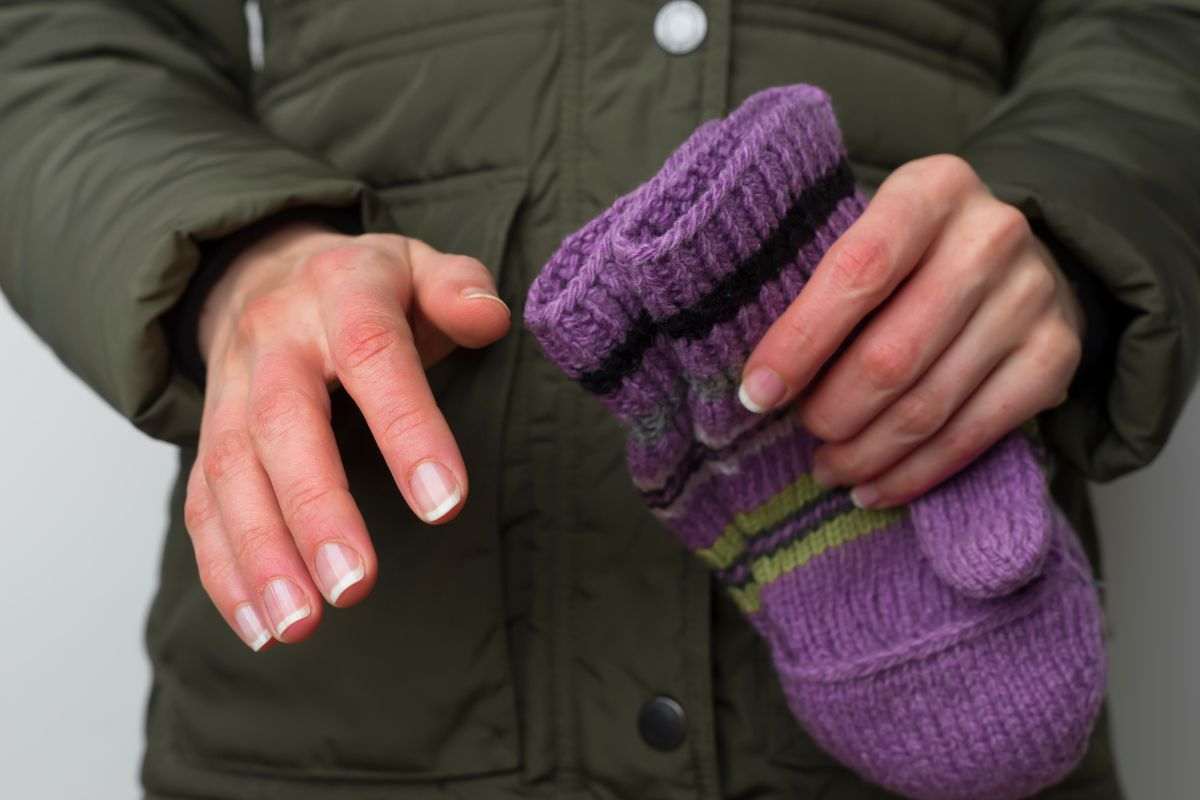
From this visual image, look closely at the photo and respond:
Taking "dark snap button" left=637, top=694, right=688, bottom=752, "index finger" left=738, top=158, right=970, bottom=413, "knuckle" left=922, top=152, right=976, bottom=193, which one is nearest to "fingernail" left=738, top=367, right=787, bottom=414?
"index finger" left=738, top=158, right=970, bottom=413

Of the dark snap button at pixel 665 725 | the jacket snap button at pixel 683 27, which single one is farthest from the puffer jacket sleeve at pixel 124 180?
the dark snap button at pixel 665 725

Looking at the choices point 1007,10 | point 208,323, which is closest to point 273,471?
point 208,323

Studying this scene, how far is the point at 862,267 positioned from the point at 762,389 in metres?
0.07

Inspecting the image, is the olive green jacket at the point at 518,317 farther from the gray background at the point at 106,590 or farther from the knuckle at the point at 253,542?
the gray background at the point at 106,590

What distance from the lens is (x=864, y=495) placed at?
22.0 inches

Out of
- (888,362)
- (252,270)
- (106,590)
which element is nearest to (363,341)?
(252,270)

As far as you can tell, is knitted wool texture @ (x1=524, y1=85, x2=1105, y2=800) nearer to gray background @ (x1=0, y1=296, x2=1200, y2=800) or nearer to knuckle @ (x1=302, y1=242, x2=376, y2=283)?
knuckle @ (x1=302, y1=242, x2=376, y2=283)

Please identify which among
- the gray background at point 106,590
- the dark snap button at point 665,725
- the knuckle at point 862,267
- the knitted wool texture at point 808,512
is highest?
the knuckle at point 862,267

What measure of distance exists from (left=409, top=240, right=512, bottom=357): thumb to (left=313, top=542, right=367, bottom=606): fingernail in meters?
0.12

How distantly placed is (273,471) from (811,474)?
0.92 feet

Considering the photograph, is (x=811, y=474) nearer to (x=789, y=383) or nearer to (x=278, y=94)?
(x=789, y=383)

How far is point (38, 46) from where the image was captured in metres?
0.68

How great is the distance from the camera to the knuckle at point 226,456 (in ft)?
1.54

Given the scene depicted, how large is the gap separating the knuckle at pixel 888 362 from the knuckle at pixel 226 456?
0.28 meters
